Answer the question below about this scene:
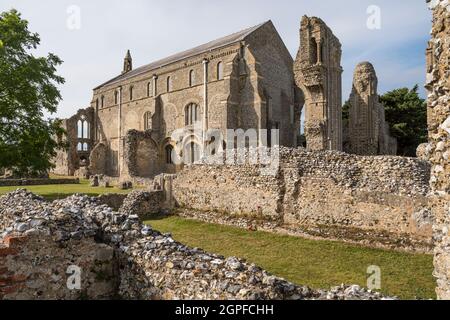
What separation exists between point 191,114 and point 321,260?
93.0 ft

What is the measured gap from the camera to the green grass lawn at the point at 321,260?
716cm

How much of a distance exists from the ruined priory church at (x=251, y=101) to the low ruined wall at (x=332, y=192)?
1211cm

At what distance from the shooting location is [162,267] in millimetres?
4469

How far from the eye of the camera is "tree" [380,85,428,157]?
36438 mm

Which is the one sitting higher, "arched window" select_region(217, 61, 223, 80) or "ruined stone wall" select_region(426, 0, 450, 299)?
"arched window" select_region(217, 61, 223, 80)

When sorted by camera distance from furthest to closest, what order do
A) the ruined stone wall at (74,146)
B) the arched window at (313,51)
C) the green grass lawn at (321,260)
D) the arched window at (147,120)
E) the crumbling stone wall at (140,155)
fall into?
the ruined stone wall at (74,146) → the arched window at (147,120) → the crumbling stone wall at (140,155) → the arched window at (313,51) → the green grass lawn at (321,260)

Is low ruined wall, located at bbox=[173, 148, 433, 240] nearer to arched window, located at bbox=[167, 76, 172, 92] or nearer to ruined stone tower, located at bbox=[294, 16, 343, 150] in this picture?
ruined stone tower, located at bbox=[294, 16, 343, 150]

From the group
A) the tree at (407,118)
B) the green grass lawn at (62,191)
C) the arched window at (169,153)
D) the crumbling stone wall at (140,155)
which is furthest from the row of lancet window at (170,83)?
the tree at (407,118)

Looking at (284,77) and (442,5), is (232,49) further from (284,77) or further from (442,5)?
(442,5)

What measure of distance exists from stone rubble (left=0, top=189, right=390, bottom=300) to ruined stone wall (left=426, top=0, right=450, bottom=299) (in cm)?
103

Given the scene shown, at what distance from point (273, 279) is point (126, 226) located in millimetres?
2890

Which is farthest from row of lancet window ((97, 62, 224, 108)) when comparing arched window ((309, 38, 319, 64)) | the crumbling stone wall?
arched window ((309, 38, 319, 64))

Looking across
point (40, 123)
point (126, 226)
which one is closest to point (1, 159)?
point (40, 123)

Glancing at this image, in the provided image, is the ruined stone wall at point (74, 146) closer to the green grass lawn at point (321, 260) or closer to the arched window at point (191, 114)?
the arched window at point (191, 114)
